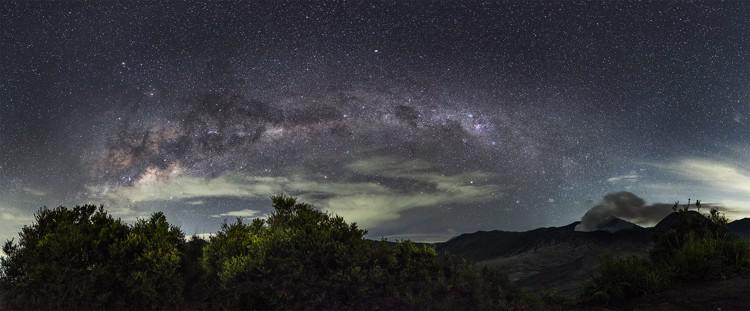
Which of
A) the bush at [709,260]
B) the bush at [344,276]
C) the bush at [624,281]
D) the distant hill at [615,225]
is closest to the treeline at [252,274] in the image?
the bush at [344,276]

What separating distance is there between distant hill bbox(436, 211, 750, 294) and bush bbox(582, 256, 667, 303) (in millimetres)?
50209

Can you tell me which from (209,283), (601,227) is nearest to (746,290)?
(209,283)

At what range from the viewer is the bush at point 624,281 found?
1424cm

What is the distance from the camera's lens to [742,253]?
48.7 feet

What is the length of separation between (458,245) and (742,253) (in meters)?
184

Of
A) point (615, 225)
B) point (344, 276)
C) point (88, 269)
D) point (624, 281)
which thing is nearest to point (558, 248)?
point (615, 225)

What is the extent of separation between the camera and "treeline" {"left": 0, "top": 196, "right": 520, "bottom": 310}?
1107cm

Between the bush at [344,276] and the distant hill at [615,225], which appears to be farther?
the distant hill at [615,225]

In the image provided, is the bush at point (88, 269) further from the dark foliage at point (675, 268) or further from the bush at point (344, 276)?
the dark foliage at point (675, 268)

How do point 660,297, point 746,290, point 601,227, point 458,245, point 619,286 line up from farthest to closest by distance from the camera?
point 458,245 → point 601,227 → point 619,286 → point 660,297 → point 746,290

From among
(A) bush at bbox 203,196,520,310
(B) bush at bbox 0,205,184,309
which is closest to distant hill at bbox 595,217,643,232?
(A) bush at bbox 203,196,520,310

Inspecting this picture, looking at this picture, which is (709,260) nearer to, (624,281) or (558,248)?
(624,281)

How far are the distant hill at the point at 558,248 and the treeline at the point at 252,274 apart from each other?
55502 mm

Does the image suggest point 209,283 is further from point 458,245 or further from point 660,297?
point 458,245
